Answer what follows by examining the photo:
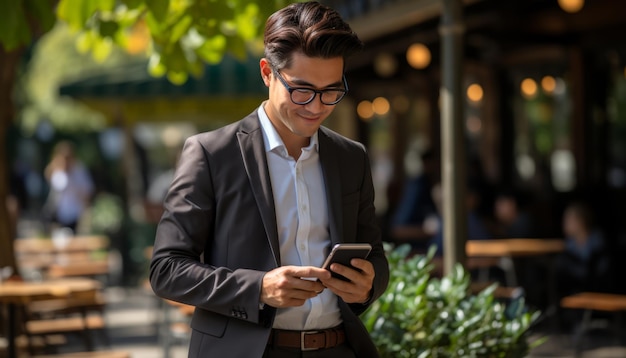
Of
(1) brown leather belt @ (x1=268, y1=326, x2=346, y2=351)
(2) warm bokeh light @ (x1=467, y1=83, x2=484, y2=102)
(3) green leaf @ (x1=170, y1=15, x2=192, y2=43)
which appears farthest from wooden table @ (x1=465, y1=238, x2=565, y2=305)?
(1) brown leather belt @ (x1=268, y1=326, x2=346, y2=351)

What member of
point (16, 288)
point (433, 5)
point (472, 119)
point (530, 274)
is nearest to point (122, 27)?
point (16, 288)

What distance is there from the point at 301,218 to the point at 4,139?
606 cm

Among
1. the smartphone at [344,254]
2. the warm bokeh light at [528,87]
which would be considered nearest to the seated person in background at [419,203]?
the warm bokeh light at [528,87]

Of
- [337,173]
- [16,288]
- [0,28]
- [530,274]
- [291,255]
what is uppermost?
[0,28]

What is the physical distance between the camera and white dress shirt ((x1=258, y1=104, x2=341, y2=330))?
3.19 metres

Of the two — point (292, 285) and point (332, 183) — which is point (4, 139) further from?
Answer: point (292, 285)

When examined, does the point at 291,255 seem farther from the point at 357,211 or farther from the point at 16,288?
the point at 16,288

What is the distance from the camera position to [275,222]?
10.3 ft

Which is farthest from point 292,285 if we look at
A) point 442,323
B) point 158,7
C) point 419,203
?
point 419,203

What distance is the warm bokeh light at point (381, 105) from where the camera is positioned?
20328mm

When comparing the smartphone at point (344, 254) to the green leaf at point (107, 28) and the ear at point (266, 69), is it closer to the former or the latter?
the ear at point (266, 69)

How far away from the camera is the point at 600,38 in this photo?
12547 mm

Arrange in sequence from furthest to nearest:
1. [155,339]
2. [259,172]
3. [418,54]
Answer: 1. [418,54]
2. [155,339]
3. [259,172]

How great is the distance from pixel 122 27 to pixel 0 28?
126cm
